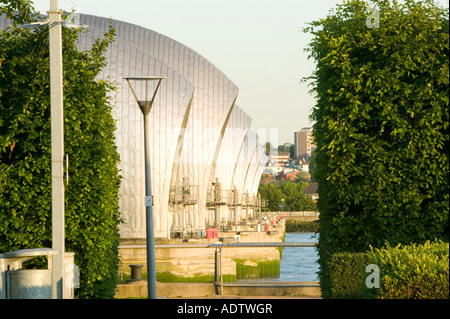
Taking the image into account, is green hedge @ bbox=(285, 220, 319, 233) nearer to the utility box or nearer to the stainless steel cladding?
the stainless steel cladding

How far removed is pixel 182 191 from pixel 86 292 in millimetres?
33936

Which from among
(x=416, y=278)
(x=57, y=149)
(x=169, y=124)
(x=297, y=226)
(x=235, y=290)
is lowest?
(x=297, y=226)

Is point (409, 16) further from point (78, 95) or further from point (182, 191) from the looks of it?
point (182, 191)

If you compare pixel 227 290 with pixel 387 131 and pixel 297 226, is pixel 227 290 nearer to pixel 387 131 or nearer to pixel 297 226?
pixel 387 131

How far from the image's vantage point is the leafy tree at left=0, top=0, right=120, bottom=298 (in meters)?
14.8

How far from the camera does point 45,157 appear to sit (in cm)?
1491

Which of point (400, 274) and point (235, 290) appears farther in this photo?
point (235, 290)

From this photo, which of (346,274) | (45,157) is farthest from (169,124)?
(346,274)

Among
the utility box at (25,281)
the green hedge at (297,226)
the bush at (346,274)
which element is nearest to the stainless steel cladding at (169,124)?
the utility box at (25,281)

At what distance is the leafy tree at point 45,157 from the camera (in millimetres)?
14789

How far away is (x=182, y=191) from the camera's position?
49.3m

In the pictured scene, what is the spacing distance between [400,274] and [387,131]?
16.4ft

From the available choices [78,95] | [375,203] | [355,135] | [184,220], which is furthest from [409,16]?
[184,220]

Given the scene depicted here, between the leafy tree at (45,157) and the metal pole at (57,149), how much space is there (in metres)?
3.35
